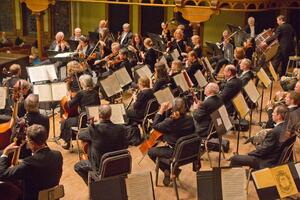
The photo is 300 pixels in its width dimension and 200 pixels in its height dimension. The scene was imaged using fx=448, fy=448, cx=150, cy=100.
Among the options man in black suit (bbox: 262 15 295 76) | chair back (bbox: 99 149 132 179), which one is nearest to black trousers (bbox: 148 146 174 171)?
chair back (bbox: 99 149 132 179)

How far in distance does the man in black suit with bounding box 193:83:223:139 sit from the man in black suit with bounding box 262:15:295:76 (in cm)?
500

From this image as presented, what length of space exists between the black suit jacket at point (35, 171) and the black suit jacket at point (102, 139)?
37.8 inches

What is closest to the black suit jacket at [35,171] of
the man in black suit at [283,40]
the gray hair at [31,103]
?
the gray hair at [31,103]

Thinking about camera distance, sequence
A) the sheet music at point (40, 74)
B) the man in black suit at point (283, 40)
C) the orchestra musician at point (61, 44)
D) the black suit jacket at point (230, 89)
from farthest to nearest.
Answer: the man in black suit at point (283, 40)
the orchestra musician at point (61, 44)
the sheet music at point (40, 74)
the black suit jacket at point (230, 89)

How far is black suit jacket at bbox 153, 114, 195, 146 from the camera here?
600cm

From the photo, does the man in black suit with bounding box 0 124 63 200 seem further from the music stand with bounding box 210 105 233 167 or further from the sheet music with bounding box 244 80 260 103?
the sheet music with bounding box 244 80 260 103

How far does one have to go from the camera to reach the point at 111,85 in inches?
321

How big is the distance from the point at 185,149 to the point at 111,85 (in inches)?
112

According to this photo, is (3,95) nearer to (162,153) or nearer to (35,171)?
(162,153)

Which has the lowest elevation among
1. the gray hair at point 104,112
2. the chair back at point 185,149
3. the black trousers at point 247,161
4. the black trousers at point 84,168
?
the black trousers at point 84,168

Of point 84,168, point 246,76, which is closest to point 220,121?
point 84,168

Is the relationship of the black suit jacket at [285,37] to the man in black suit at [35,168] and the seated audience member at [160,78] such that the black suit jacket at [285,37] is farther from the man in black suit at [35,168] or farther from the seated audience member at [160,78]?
the man in black suit at [35,168]

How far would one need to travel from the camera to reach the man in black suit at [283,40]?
38.0ft

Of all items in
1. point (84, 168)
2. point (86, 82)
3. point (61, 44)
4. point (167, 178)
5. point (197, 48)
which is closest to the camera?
point (84, 168)
